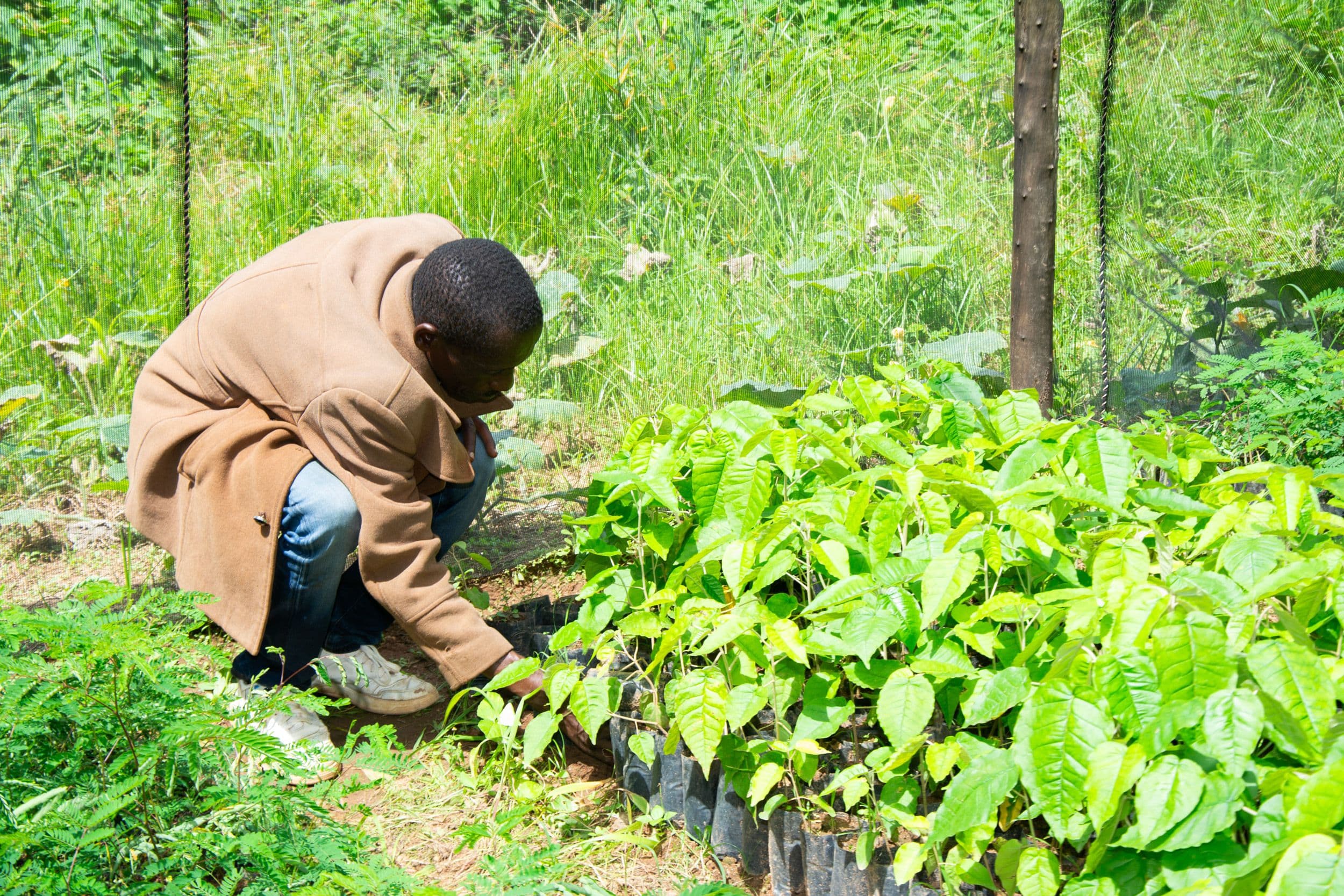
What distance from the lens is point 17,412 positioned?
379 centimetres

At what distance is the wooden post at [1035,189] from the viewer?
104 inches

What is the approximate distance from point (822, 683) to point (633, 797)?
21.0 inches

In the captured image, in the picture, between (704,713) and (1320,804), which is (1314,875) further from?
(704,713)

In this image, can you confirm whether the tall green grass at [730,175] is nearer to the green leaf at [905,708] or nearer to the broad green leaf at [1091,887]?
the green leaf at [905,708]

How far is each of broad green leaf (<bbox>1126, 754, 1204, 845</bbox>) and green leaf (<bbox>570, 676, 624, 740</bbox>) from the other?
918mm

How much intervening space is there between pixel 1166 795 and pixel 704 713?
70cm

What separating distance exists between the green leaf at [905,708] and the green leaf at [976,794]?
114 millimetres

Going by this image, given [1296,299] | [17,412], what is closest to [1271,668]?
[1296,299]

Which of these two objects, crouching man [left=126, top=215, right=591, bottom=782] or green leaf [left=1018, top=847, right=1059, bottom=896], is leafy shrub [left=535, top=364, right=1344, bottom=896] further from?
crouching man [left=126, top=215, right=591, bottom=782]

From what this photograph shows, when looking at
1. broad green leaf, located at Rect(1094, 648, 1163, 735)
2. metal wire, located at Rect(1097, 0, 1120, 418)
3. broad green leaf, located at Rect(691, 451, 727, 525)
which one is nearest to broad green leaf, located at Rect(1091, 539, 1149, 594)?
broad green leaf, located at Rect(1094, 648, 1163, 735)

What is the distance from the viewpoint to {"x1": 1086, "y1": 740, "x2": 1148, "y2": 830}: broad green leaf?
1.23 metres

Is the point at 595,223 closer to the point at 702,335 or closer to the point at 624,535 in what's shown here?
the point at 702,335

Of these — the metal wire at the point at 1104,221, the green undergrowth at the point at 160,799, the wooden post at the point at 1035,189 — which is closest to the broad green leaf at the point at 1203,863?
the green undergrowth at the point at 160,799

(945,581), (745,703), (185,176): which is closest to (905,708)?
(945,581)
